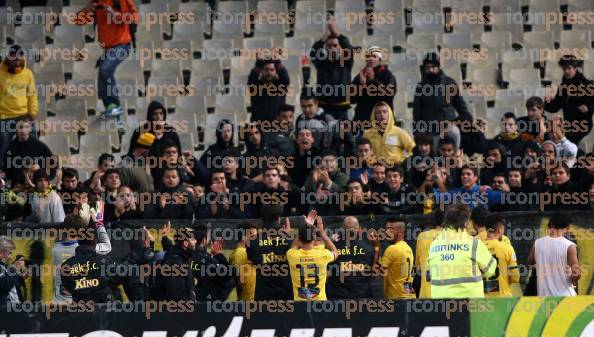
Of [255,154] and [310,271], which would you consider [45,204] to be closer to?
[255,154]

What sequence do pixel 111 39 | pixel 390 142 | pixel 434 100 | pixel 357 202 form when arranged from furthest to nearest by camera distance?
pixel 111 39
pixel 434 100
pixel 390 142
pixel 357 202

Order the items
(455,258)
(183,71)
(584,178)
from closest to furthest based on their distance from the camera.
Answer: (455,258) → (584,178) → (183,71)

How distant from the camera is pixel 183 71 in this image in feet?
74.4

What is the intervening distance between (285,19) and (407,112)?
2937 millimetres

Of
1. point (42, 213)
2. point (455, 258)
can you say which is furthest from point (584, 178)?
point (42, 213)


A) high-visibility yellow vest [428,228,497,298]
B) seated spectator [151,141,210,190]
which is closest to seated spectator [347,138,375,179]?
seated spectator [151,141,210,190]

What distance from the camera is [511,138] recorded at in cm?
1859

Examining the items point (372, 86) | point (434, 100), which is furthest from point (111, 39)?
point (434, 100)

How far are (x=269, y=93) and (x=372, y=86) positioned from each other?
1.32 m

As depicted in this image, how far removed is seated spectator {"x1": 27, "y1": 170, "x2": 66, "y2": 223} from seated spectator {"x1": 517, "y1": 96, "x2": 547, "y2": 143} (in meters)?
5.33

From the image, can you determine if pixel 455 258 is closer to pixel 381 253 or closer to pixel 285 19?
pixel 381 253

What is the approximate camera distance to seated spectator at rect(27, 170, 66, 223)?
1800 centimetres

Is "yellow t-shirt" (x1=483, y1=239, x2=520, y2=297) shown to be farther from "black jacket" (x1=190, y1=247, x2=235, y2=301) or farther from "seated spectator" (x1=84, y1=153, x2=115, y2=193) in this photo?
"seated spectator" (x1=84, y1=153, x2=115, y2=193)

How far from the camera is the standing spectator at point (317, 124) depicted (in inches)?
741
